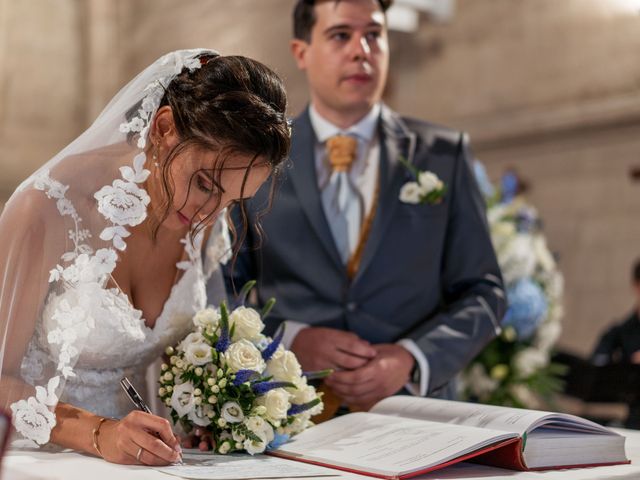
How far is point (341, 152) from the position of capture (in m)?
3.01

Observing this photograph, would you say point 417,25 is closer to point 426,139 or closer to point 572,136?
point 572,136

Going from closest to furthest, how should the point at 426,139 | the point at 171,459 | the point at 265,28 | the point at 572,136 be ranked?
the point at 171,459, the point at 426,139, the point at 265,28, the point at 572,136

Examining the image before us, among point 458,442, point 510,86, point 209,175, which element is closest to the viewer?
point 458,442

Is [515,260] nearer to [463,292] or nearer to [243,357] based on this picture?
[463,292]

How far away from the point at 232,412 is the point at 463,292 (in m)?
1.29

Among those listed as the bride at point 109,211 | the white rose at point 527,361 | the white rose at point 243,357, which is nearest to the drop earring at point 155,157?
the bride at point 109,211

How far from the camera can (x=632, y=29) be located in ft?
24.2

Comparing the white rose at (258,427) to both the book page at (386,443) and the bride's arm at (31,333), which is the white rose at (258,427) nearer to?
the book page at (386,443)

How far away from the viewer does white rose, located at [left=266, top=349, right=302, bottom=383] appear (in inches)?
83.0

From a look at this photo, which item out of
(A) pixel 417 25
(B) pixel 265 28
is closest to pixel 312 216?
(B) pixel 265 28

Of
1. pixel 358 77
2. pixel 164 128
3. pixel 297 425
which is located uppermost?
pixel 358 77

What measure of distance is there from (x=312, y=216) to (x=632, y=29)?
5369 millimetres

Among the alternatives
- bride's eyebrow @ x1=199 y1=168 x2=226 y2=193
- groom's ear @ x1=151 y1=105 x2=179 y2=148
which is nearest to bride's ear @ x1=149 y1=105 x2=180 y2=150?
groom's ear @ x1=151 y1=105 x2=179 y2=148

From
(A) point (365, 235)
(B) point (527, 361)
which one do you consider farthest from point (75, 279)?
(B) point (527, 361)
